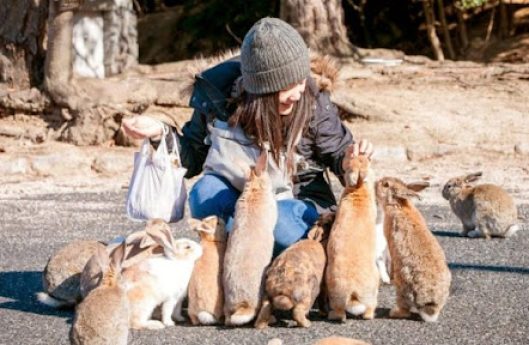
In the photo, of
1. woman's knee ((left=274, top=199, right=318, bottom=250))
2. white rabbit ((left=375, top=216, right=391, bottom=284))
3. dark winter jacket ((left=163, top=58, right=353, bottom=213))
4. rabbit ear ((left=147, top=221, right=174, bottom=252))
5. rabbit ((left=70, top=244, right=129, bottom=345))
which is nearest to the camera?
rabbit ((left=70, top=244, right=129, bottom=345))

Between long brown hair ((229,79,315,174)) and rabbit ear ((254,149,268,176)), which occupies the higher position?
long brown hair ((229,79,315,174))

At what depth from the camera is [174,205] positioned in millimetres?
6758

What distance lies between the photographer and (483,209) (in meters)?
8.99

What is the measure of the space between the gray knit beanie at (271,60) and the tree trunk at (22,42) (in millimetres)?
8462

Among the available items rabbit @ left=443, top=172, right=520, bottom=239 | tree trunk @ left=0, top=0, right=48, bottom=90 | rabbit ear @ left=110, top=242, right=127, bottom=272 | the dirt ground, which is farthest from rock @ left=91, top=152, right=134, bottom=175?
rabbit ear @ left=110, top=242, right=127, bottom=272

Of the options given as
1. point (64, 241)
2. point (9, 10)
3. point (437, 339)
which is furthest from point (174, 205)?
point (9, 10)

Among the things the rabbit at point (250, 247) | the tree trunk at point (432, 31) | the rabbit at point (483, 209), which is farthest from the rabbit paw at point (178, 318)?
the tree trunk at point (432, 31)

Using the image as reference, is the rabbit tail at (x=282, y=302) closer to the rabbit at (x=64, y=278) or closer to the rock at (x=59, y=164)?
the rabbit at (x=64, y=278)

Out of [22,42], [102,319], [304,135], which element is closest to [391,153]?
[22,42]

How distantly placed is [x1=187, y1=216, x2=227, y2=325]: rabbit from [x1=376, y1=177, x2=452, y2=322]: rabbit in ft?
2.87

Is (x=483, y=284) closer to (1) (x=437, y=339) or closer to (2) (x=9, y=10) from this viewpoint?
(1) (x=437, y=339)

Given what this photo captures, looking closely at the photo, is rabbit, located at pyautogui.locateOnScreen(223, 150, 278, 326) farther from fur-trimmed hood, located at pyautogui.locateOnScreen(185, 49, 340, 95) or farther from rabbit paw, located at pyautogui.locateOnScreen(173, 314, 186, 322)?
fur-trimmed hood, located at pyautogui.locateOnScreen(185, 49, 340, 95)

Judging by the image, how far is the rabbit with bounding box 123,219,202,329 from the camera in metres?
6.13

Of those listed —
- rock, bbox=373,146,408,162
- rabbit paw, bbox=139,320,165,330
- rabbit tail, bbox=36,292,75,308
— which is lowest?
rock, bbox=373,146,408,162
